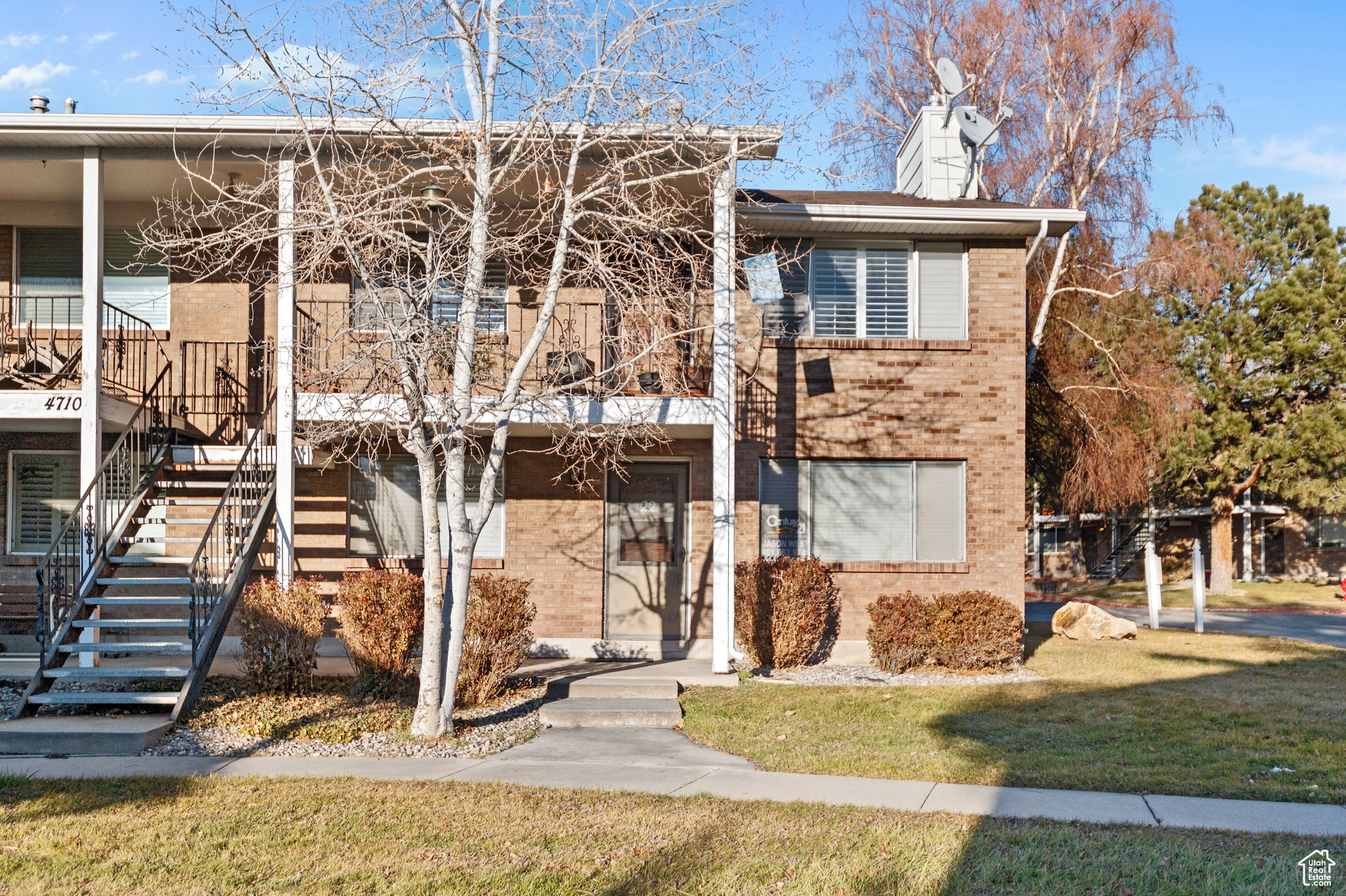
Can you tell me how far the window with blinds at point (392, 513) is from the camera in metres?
13.0

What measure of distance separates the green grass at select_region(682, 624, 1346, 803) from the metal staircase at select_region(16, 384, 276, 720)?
4486mm

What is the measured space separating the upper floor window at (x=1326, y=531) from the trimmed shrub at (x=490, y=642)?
31617 mm

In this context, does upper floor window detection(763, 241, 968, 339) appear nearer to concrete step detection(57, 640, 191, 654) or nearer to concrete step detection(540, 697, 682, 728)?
concrete step detection(540, 697, 682, 728)

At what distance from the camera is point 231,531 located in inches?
413

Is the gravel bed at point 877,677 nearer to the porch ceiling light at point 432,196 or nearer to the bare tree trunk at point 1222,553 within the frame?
the porch ceiling light at point 432,196

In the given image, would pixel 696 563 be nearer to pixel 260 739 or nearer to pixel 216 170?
pixel 260 739

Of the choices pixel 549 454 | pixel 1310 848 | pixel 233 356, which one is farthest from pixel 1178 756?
pixel 233 356

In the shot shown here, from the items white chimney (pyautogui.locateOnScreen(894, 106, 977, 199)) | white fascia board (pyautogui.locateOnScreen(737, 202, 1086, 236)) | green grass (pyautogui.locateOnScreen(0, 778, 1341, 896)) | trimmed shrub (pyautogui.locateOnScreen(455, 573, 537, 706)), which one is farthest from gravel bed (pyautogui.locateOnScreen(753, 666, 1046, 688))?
white chimney (pyautogui.locateOnScreen(894, 106, 977, 199))

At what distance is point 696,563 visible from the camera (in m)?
13.0

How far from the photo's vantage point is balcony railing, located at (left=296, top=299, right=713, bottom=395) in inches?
398

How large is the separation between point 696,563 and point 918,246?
4765mm

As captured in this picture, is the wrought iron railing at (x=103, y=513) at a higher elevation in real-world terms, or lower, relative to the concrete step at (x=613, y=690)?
higher

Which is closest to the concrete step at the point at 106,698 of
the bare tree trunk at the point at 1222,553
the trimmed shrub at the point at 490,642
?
the trimmed shrub at the point at 490,642

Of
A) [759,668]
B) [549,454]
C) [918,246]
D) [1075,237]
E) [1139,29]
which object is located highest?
[1139,29]
